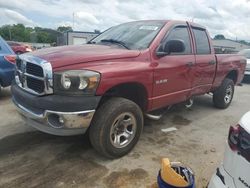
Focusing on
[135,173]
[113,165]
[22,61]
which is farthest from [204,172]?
[22,61]

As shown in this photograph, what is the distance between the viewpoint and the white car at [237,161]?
204 cm

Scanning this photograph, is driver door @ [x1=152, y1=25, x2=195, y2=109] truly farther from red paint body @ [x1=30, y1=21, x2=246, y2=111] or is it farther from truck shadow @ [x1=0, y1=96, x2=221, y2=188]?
truck shadow @ [x1=0, y1=96, x2=221, y2=188]

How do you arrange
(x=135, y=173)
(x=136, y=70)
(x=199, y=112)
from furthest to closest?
(x=199, y=112) → (x=136, y=70) → (x=135, y=173)

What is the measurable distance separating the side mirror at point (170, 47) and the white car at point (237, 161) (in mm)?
2268

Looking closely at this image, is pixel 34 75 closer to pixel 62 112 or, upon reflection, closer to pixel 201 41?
pixel 62 112

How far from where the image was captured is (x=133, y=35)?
15.3ft

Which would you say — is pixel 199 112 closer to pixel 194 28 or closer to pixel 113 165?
pixel 194 28

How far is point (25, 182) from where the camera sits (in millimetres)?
3338

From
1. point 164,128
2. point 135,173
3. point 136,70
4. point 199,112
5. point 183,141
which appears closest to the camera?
point 135,173

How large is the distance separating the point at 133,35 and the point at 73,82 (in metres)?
1.68

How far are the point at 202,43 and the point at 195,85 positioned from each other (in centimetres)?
91

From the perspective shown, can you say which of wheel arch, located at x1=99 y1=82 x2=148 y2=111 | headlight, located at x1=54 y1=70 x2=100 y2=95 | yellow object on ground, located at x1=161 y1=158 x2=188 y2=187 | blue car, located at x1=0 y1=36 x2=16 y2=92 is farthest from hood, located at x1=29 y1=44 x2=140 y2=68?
blue car, located at x1=0 y1=36 x2=16 y2=92

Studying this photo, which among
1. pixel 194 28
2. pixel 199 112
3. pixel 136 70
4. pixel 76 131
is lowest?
pixel 199 112

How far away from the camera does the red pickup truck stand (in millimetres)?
3398
